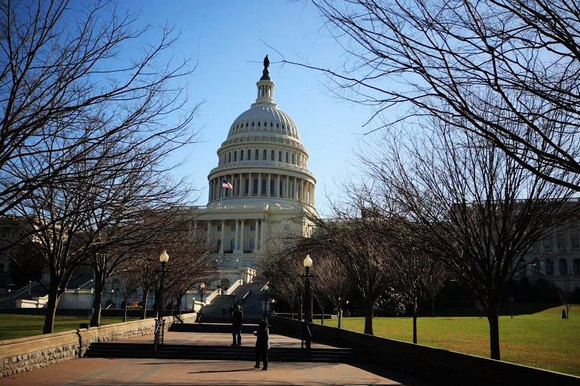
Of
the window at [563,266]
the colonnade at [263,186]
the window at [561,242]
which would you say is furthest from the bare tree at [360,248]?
the colonnade at [263,186]

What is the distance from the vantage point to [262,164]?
12262 centimetres

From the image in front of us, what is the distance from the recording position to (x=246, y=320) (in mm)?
51219

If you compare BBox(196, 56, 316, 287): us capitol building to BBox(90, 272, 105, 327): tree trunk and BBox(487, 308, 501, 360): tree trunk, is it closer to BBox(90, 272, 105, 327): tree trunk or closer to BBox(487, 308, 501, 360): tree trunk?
BBox(90, 272, 105, 327): tree trunk

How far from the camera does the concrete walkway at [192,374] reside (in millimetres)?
14211

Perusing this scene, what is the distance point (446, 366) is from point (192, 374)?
717cm

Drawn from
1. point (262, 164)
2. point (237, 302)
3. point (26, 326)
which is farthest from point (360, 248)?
point (262, 164)

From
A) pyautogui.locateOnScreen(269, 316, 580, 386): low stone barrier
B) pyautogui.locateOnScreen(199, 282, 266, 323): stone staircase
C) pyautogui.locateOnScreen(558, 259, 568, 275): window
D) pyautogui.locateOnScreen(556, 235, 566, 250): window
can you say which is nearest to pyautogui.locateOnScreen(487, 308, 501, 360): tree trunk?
pyautogui.locateOnScreen(269, 316, 580, 386): low stone barrier

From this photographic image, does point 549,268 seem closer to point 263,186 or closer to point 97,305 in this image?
point 263,186

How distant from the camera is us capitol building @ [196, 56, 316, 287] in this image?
4390 inches

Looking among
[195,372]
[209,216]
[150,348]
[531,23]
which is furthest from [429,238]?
[209,216]

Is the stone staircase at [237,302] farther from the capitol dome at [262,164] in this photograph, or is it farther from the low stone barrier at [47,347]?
the capitol dome at [262,164]

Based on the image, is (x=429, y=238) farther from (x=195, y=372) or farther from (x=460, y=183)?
(x=195, y=372)

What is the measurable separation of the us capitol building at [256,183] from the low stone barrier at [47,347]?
80757 mm

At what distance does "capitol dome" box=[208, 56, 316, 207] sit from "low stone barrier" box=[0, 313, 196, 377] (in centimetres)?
9413
